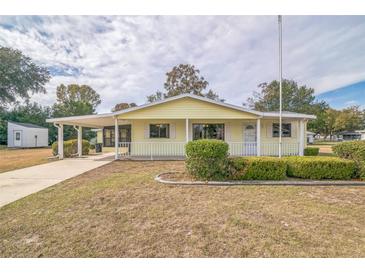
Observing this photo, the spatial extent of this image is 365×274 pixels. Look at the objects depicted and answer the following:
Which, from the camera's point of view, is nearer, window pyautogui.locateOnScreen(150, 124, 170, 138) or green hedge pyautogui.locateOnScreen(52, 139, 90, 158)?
window pyautogui.locateOnScreen(150, 124, 170, 138)

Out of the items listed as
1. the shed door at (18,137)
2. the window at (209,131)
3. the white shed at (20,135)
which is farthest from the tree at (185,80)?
the window at (209,131)

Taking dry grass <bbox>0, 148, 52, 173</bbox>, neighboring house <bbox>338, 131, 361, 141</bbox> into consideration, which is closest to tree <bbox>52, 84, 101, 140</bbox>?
dry grass <bbox>0, 148, 52, 173</bbox>

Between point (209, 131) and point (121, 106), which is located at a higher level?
point (121, 106)

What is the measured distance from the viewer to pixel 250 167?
6.29 m

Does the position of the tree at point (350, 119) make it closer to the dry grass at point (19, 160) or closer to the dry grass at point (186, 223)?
the dry grass at point (186, 223)

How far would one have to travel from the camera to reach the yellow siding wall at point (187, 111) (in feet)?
38.4

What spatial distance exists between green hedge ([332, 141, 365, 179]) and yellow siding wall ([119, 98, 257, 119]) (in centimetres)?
535

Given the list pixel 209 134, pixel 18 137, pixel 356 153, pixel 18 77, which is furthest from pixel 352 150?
pixel 18 77

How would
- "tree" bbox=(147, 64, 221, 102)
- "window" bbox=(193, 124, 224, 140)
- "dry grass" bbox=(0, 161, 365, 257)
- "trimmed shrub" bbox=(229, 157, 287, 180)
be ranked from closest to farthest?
"dry grass" bbox=(0, 161, 365, 257) < "trimmed shrub" bbox=(229, 157, 287, 180) < "window" bbox=(193, 124, 224, 140) < "tree" bbox=(147, 64, 221, 102)

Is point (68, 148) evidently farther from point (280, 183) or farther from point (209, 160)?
point (280, 183)

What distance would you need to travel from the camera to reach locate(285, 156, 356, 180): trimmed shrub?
622cm

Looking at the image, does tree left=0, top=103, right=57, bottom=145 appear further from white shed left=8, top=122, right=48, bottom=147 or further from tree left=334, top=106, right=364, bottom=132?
tree left=334, top=106, right=364, bottom=132

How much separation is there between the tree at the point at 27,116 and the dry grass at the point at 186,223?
32768 mm

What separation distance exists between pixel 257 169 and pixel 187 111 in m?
6.45
